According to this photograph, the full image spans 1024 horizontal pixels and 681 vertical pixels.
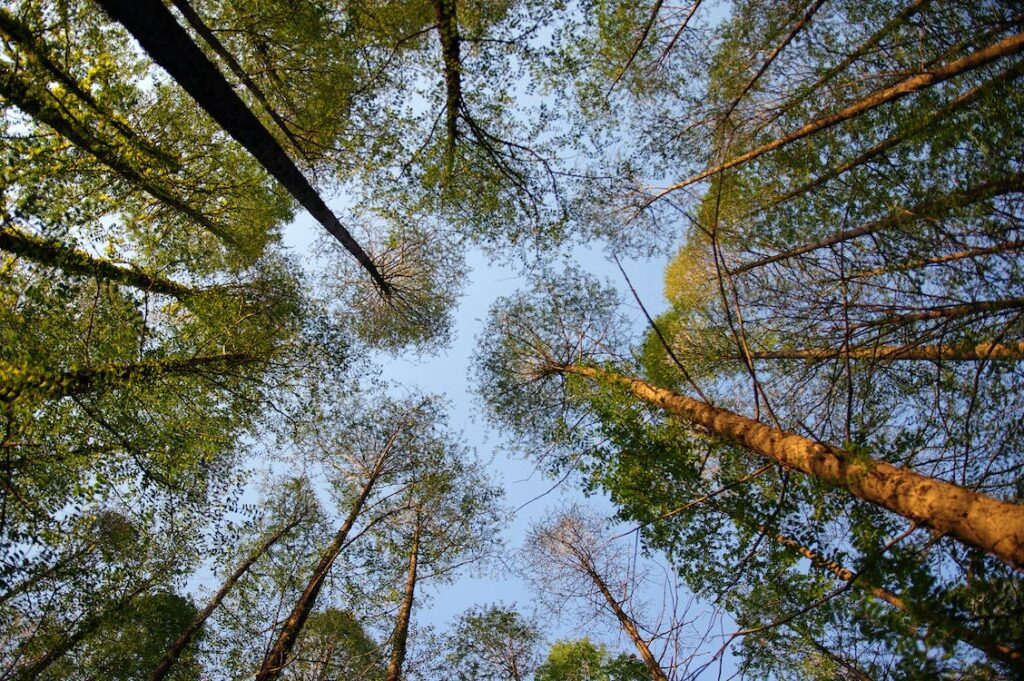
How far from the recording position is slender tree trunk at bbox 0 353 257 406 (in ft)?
11.0

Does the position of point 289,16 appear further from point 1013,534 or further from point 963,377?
point 963,377

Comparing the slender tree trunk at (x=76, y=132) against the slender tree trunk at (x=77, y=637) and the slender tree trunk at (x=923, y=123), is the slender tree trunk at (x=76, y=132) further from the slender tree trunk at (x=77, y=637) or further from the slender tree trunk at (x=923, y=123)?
the slender tree trunk at (x=923, y=123)

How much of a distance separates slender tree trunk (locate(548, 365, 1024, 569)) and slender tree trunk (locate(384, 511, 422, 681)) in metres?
5.82

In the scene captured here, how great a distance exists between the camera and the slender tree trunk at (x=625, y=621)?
4.45 m

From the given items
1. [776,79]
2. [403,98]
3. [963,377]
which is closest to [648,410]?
[963,377]

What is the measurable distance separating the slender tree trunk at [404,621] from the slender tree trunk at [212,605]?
8.15 feet

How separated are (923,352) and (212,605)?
1051cm

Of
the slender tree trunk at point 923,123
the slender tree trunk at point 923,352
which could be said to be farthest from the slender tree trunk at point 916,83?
the slender tree trunk at point 923,352

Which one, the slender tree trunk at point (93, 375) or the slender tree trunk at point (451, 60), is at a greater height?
the slender tree trunk at point (451, 60)

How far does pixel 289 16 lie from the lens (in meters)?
5.20

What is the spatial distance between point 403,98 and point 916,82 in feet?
19.5

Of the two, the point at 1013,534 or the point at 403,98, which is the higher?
the point at 403,98

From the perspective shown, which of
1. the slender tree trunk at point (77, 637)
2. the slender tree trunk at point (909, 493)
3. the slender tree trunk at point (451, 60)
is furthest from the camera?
the slender tree trunk at point (451, 60)

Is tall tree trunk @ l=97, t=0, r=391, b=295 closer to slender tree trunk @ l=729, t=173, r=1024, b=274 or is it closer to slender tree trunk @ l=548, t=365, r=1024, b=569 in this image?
slender tree trunk @ l=729, t=173, r=1024, b=274
